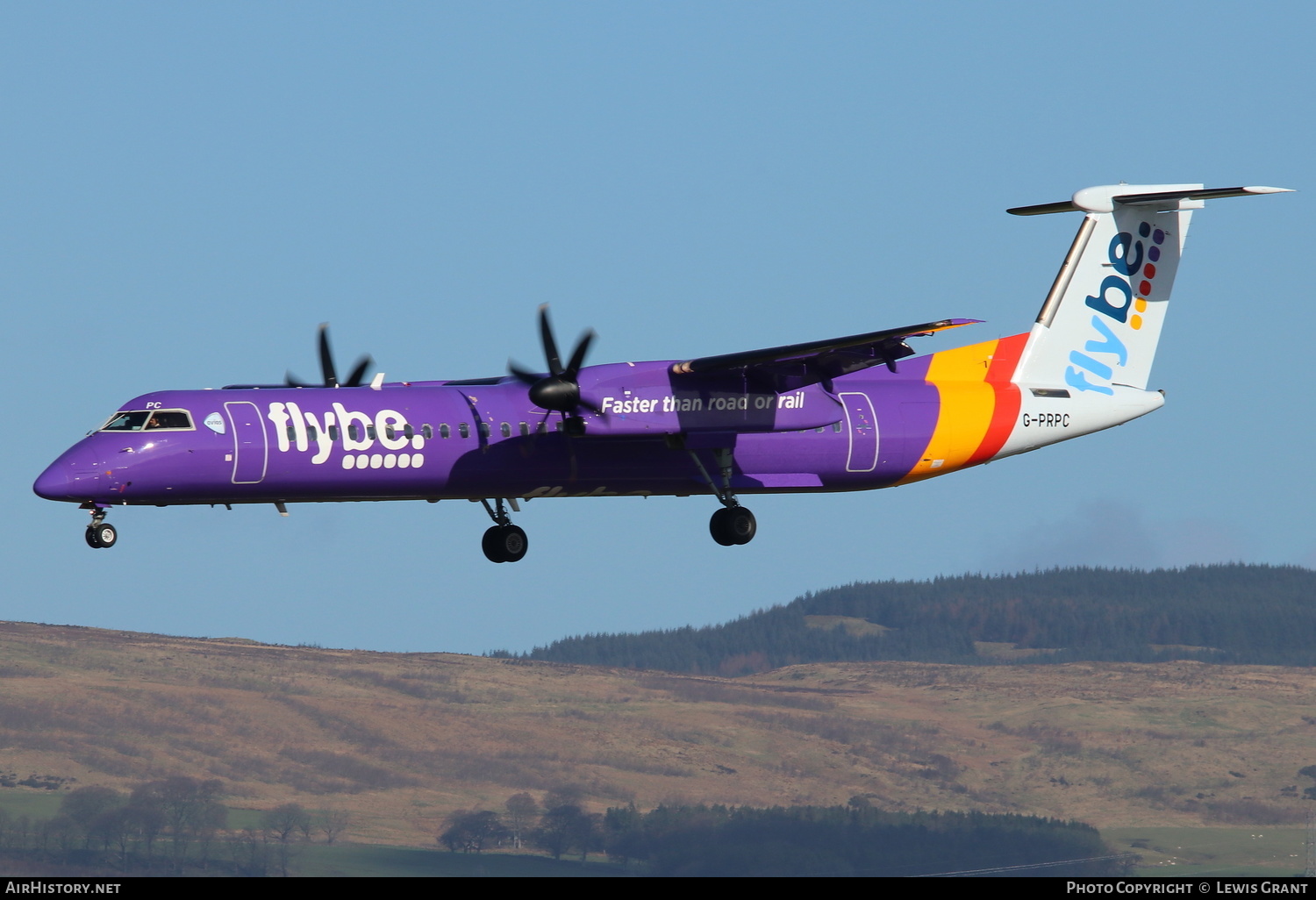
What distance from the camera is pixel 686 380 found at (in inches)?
1609

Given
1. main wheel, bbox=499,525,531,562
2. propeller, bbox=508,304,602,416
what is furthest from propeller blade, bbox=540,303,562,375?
main wheel, bbox=499,525,531,562

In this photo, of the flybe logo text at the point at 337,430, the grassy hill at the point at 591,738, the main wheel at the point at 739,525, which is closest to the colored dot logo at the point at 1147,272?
the main wheel at the point at 739,525

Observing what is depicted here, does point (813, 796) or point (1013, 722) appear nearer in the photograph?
point (813, 796)

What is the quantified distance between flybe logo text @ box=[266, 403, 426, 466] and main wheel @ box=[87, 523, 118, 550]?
375 cm

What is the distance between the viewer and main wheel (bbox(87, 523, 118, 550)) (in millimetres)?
35906

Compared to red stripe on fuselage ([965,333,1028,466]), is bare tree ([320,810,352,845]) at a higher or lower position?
lower

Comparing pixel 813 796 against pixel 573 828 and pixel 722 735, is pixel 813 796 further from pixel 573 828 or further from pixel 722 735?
pixel 573 828

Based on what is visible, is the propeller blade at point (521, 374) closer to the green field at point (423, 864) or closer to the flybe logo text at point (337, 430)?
the flybe logo text at point (337, 430)

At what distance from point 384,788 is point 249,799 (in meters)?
13.1

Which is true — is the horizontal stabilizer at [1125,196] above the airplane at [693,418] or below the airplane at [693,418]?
above

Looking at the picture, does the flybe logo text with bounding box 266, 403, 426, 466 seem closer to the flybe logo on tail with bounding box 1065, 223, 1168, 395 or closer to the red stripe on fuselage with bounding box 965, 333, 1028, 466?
the red stripe on fuselage with bounding box 965, 333, 1028, 466

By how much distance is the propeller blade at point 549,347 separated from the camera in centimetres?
3931

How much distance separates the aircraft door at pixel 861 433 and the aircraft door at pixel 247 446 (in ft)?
45.5
